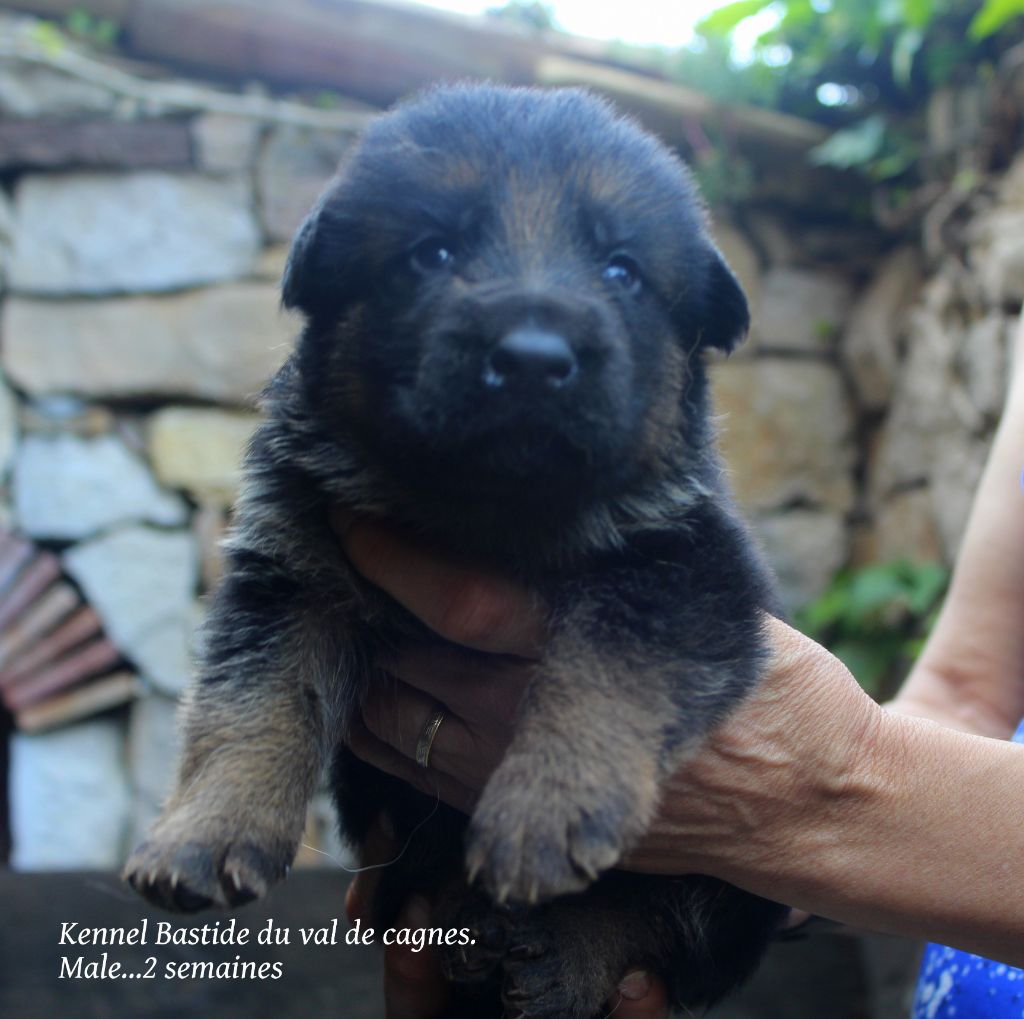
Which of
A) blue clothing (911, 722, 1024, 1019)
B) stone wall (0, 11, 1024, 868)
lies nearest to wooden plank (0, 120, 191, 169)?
stone wall (0, 11, 1024, 868)

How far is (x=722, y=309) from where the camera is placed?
228cm

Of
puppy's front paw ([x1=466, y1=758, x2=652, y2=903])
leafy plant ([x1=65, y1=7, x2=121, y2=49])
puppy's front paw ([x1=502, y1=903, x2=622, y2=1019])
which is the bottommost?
puppy's front paw ([x1=502, y1=903, x2=622, y2=1019])

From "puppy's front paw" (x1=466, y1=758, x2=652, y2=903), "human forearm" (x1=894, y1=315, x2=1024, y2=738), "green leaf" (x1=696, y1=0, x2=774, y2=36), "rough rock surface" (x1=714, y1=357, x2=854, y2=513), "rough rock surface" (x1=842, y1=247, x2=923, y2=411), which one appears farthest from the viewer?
"rough rock surface" (x1=714, y1=357, x2=854, y2=513)

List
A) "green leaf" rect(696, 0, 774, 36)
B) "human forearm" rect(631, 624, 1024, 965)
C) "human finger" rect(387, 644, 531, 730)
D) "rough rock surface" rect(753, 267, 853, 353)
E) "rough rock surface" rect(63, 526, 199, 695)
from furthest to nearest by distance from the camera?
"rough rock surface" rect(753, 267, 853, 353) < "green leaf" rect(696, 0, 774, 36) < "rough rock surface" rect(63, 526, 199, 695) < "human finger" rect(387, 644, 531, 730) < "human forearm" rect(631, 624, 1024, 965)

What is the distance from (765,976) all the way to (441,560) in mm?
1870

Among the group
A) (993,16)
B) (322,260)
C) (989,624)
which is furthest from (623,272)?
(993,16)

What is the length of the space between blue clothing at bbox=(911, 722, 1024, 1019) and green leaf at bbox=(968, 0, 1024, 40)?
11.1ft

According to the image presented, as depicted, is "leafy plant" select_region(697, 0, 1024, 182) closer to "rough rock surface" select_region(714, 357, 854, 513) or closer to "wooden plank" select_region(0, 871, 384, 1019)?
"rough rock surface" select_region(714, 357, 854, 513)

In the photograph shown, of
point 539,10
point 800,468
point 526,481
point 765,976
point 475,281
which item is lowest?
point 765,976

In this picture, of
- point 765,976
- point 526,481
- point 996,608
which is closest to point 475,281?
point 526,481

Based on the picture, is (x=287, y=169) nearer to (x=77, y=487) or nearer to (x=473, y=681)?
(x=77, y=487)

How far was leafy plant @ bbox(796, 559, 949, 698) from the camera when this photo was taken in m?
5.20

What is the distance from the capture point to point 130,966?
2.75 metres

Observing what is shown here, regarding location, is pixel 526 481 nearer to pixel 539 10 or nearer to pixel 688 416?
pixel 688 416
